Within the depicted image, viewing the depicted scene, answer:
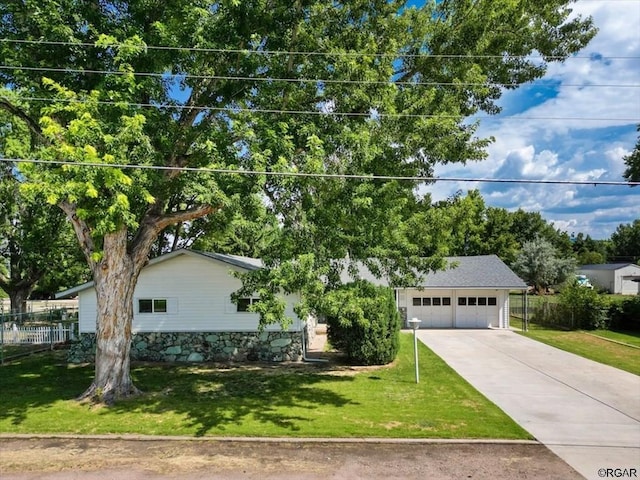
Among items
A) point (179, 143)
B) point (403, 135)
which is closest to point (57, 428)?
point (179, 143)

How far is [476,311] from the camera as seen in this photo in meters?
26.4

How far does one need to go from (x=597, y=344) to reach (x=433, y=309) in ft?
27.7

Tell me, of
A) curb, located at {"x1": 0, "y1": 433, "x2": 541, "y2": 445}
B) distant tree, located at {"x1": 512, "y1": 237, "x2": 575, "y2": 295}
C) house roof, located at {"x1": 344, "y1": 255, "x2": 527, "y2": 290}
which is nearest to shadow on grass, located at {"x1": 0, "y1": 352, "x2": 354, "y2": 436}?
curb, located at {"x1": 0, "y1": 433, "x2": 541, "y2": 445}

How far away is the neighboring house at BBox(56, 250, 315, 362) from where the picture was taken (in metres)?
17.4

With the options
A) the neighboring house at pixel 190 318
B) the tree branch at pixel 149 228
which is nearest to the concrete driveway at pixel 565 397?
the neighboring house at pixel 190 318

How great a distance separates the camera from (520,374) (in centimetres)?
1450

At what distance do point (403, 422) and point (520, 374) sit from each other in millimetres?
6406

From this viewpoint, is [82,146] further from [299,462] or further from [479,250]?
[479,250]

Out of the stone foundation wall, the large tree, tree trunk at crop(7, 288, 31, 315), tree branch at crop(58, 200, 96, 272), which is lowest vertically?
the stone foundation wall

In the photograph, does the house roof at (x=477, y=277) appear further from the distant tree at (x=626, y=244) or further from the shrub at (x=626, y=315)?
the distant tree at (x=626, y=244)

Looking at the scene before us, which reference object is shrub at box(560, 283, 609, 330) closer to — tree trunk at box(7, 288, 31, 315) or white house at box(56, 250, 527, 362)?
white house at box(56, 250, 527, 362)

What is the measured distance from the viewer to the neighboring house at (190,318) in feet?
57.1

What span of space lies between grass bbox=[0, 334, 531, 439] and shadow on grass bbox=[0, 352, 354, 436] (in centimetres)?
3

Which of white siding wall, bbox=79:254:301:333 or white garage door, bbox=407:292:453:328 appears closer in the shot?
white siding wall, bbox=79:254:301:333
